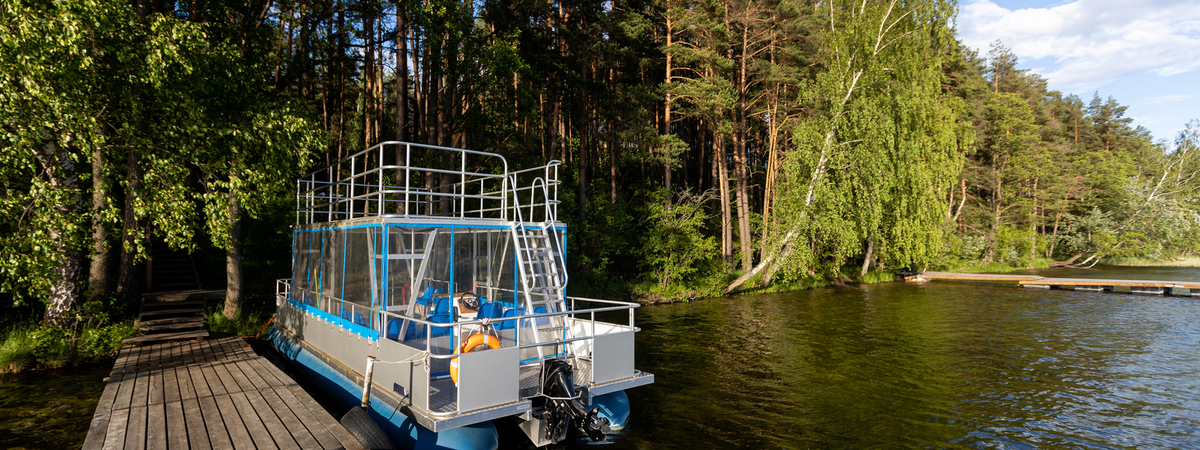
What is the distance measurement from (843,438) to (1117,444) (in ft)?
13.3

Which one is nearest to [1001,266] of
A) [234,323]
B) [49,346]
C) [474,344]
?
[474,344]

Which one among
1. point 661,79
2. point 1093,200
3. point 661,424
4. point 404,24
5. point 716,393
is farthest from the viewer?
point 1093,200

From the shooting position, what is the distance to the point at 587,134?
95.9ft

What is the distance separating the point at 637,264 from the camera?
26391mm

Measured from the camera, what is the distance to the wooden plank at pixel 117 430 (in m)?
5.94

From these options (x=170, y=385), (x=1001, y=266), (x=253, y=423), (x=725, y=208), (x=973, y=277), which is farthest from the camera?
(x=1001, y=266)

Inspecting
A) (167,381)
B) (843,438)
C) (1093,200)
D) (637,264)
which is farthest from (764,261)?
(1093,200)

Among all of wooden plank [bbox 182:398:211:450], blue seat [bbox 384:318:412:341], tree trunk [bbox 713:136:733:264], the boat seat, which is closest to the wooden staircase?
wooden plank [bbox 182:398:211:450]

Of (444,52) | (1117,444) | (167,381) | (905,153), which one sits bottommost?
(1117,444)

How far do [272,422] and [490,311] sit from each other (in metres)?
3.04

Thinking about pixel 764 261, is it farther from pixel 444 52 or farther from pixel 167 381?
pixel 167 381

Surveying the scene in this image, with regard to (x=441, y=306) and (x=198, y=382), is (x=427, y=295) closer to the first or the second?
(x=441, y=306)

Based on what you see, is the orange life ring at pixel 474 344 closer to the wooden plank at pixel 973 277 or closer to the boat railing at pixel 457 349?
the boat railing at pixel 457 349

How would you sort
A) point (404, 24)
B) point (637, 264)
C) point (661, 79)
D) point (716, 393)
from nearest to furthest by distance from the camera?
point (716, 393)
point (404, 24)
point (637, 264)
point (661, 79)
